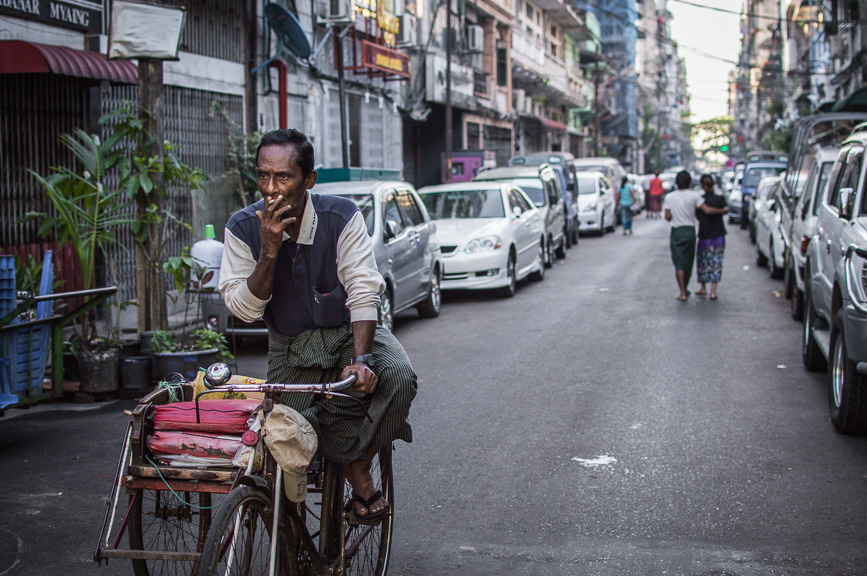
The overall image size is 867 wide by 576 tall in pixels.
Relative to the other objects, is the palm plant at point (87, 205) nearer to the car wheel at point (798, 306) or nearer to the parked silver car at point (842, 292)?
the parked silver car at point (842, 292)

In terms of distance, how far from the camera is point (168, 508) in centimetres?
333

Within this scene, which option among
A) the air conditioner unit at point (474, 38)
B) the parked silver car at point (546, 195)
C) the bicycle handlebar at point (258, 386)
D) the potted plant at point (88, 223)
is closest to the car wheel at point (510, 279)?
the parked silver car at point (546, 195)

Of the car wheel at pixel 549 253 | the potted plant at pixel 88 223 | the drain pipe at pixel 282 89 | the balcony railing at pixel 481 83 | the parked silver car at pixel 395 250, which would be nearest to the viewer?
the potted plant at pixel 88 223

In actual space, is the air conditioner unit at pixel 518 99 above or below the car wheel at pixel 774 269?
above

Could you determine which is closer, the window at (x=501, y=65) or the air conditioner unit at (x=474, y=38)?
the air conditioner unit at (x=474, y=38)

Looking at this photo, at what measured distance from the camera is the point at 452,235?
14.3 m

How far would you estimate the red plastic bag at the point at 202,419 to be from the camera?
2959mm

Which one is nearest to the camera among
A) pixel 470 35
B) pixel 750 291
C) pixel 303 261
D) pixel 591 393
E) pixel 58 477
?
pixel 303 261

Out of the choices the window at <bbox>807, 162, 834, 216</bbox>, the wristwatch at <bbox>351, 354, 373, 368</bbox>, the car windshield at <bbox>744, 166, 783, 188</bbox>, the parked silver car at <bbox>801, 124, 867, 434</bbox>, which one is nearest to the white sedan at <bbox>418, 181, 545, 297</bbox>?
the window at <bbox>807, 162, 834, 216</bbox>

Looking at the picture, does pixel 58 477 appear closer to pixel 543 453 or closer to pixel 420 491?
pixel 420 491

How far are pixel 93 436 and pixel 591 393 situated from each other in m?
3.87

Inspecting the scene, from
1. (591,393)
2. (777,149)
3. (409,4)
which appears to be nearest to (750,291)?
(591,393)

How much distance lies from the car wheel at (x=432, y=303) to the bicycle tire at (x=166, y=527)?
8822 millimetres

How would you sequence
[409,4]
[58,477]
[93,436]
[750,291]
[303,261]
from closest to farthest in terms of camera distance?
[303,261] < [58,477] < [93,436] < [750,291] < [409,4]
